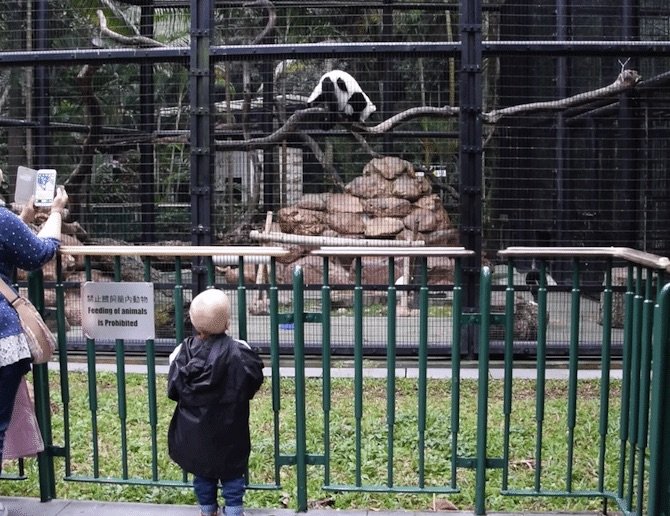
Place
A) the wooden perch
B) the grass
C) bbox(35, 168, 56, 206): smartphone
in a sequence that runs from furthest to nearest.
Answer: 1. the wooden perch
2. the grass
3. bbox(35, 168, 56, 206): smartphone

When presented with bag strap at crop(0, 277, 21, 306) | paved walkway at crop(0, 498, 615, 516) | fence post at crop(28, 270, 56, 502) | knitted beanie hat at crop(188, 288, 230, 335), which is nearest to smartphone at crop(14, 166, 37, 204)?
fence post at crop(28, 270, 56, 502)

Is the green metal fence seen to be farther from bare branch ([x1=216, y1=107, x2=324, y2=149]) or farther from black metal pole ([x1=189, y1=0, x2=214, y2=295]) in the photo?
bare branch ([x1=216, y1=107, x2=324, y2=149])

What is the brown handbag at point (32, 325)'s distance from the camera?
142 inches

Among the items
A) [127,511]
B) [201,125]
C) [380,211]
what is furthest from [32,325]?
[380,211]

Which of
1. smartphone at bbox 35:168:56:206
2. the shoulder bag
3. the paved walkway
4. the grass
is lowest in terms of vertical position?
the grass

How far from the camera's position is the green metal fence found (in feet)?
12.1

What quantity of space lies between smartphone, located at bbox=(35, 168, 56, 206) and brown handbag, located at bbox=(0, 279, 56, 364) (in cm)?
46

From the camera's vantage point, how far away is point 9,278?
3.74 m

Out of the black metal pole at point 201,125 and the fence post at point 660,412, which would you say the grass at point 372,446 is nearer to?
the fence post at point 660,412

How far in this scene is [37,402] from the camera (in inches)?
162

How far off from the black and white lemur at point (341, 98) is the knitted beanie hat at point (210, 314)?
502cm

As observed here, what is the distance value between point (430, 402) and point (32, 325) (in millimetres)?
3458

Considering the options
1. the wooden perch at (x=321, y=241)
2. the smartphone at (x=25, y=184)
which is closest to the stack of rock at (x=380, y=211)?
the wooden perch at (x=321, y=241)

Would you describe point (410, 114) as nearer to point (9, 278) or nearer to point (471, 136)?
point (471, 136)
